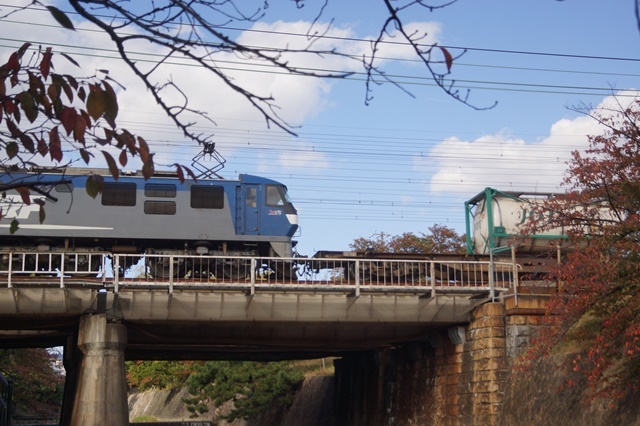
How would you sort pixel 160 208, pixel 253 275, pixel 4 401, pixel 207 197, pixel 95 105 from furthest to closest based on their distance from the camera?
pixel 4 401
pixel 207 197
pixel 160 208
pixel 253 275
pixel 95 105

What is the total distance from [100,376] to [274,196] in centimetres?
1034

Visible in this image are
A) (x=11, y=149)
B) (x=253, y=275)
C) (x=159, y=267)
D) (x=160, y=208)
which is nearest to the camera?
(x=11, y=149)

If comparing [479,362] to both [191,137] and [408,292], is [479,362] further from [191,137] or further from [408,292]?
[191,137]

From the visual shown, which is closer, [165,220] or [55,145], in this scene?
[55,145]

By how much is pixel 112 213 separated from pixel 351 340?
9570 millimetres

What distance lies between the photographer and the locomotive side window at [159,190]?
30.6 meters

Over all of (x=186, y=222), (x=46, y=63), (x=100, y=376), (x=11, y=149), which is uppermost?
(x=186, y=222)

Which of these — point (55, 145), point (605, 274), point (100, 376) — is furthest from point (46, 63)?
point (100, 376)

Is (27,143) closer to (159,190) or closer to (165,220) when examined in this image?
(165,220)

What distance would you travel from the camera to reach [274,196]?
3142 cm

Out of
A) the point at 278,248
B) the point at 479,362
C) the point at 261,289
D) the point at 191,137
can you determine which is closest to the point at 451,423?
the point at 479,362

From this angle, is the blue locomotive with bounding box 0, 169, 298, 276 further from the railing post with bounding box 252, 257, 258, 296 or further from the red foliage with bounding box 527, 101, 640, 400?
the red foliage with bounding box 527, 101, 640, 400

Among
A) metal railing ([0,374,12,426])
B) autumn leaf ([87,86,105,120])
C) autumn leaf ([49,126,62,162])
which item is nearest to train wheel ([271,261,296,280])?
metal railing ([0,374,12,426])

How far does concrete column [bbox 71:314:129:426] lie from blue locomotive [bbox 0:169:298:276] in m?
6.19
